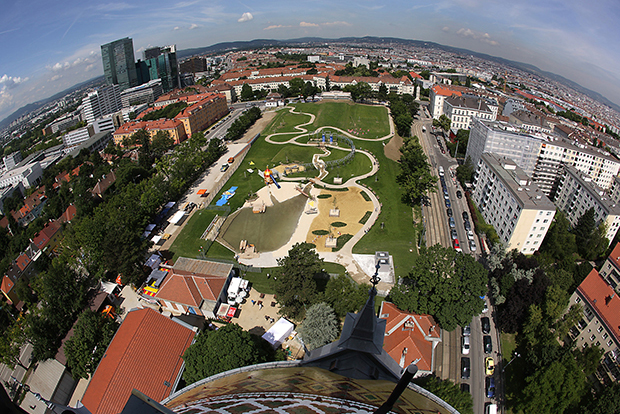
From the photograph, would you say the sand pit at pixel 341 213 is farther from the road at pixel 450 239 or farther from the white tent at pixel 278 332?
the white tent at pixel 278 332

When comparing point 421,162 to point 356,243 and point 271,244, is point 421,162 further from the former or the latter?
point 271,244

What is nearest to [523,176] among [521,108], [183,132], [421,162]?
[421,162]

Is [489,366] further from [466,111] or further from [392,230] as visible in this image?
[466,111]

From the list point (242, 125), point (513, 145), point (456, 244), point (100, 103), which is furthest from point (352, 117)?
point (100, 103)

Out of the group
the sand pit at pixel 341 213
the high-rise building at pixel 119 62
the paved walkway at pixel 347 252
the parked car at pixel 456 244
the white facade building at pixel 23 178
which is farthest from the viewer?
the high-rise building at pixel 119 62

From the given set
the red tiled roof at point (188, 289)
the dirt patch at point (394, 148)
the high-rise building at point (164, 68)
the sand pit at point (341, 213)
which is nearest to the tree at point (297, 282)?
the red tiled roof at point (188, 289)

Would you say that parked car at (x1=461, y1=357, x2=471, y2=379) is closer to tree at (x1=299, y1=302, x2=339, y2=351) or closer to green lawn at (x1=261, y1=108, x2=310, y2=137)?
tree at (x1=299, y1=302, x2=339, y2=351)

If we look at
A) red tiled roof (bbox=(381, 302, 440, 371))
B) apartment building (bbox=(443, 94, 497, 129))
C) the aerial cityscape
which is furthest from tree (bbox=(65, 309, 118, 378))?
apartment building (bbox=(443, 94, 497, 129))
